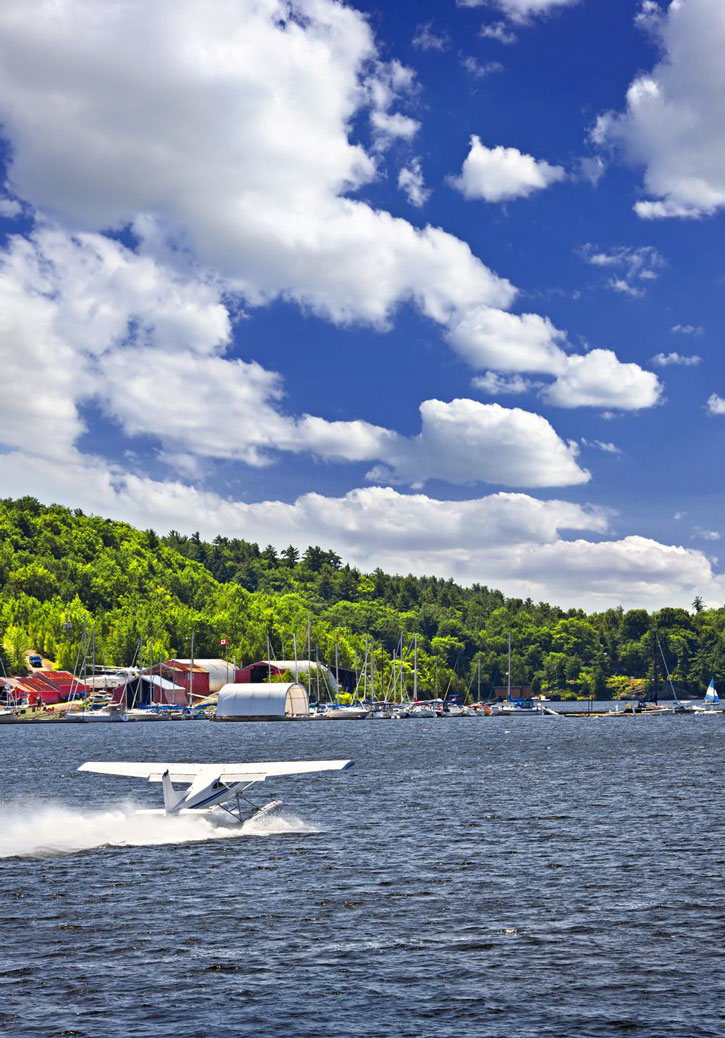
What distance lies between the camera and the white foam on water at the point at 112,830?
45.4 m

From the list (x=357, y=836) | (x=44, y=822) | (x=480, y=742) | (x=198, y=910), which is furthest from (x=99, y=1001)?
(x=480, y=742)

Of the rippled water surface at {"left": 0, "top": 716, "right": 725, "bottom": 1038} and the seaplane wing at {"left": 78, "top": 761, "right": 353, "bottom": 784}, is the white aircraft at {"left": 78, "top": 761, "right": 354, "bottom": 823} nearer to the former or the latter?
the seaplane wing at {"left": 78, "top": 761, "right": 353, "bottom": 784}

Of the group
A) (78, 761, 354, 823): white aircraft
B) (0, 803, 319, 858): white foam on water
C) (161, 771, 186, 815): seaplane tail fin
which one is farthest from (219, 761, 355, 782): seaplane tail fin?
(0, 803, 319, 858): white foam on water

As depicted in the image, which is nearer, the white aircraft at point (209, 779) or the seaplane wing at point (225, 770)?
the white aircraft at point (209, 779)

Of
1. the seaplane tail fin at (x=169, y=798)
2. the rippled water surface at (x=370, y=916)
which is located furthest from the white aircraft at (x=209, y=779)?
the rippled water surface at (x=370, y=916)

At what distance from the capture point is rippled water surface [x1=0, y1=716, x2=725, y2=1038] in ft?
74.3

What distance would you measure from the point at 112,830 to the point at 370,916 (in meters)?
20.8

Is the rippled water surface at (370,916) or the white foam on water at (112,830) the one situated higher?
the white foam on water at (112,830)

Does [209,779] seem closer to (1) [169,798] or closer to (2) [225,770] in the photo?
(2) [225,770]

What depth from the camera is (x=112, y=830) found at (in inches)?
1917

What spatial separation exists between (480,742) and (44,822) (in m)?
92.8

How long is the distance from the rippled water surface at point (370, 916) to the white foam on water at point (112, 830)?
0.55 ft

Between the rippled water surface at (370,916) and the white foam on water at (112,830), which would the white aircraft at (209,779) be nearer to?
the white foam on water at (112,830)

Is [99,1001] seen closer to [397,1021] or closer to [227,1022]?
[227,1022]
